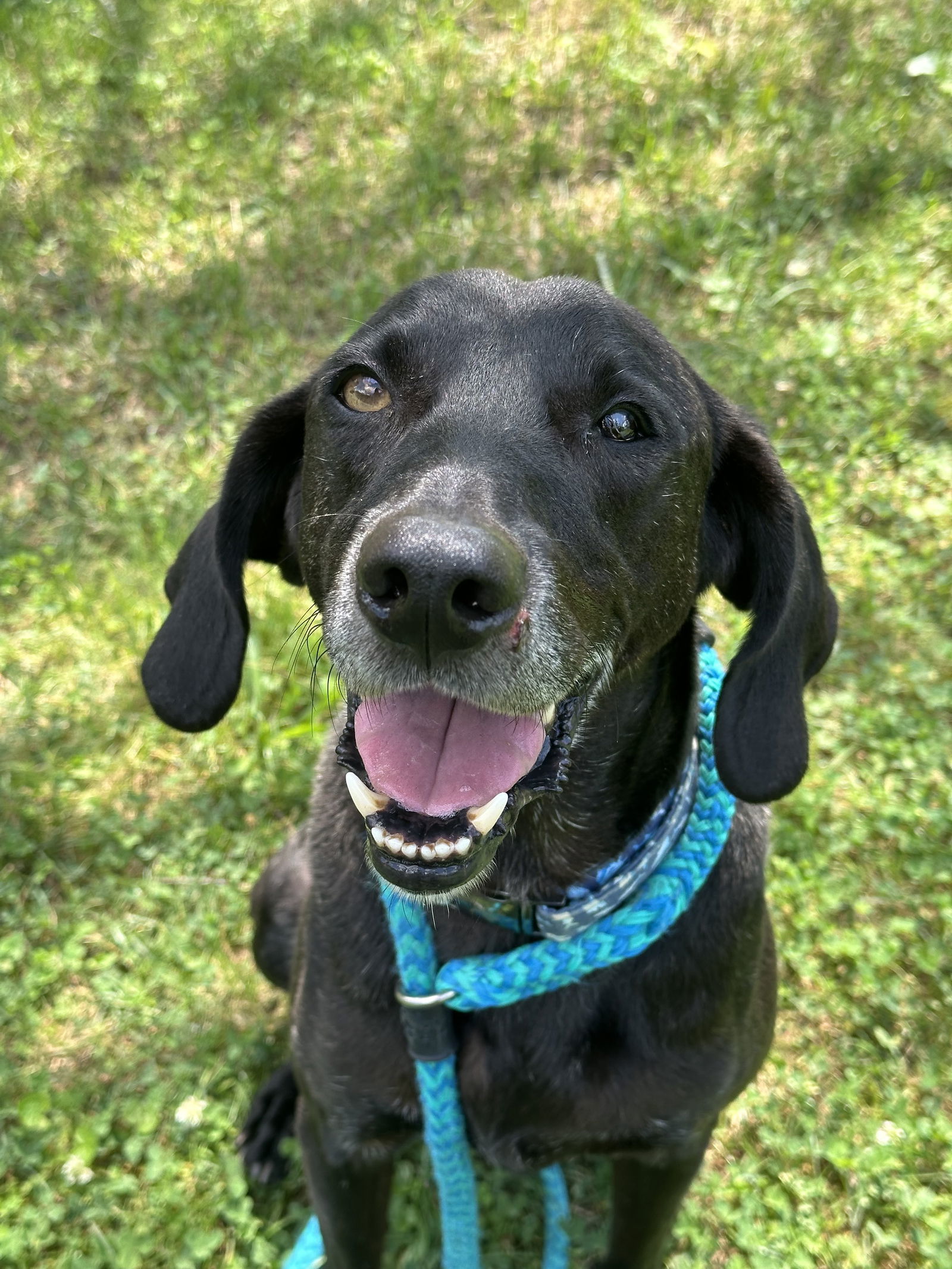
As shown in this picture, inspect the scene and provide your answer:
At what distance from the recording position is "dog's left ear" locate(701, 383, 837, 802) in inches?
83.4

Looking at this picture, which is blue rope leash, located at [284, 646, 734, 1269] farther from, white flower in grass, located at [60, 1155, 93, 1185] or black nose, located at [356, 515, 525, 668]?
white flower in grass, located at [60, 1155, 93, 1185]

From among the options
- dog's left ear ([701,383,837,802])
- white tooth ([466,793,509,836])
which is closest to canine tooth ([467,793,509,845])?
white tooth ([466,793,509,836])

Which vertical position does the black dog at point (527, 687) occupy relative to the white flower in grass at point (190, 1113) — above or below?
above

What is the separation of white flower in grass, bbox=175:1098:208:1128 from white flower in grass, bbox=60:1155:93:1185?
27cm

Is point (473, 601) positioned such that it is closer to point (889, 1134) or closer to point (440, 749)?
point (440, 749)

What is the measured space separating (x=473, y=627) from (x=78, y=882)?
2643mm

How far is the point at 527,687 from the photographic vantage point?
175 cm

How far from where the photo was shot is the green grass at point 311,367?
3.04 meters

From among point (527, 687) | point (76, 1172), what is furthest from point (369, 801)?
point (76, 1172)

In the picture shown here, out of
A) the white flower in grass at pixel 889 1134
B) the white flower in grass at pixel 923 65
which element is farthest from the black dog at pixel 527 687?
the white flower in grass at pixel 923 65

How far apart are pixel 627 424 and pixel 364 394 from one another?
54 cm

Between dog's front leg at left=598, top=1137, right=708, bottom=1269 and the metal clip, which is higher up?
the metal clip

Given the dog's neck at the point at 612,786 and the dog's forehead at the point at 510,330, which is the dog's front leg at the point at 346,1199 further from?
the dog's forehead at the point at 510,330

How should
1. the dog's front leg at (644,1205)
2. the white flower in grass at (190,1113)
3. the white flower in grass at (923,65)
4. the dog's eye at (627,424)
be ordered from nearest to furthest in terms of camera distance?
1. the dog's eye at (627,424)
2. the dog's front leg at (644,1205)
3. the white flower in grass at (190,1113)
4. the white flower in grass at (923,65)
